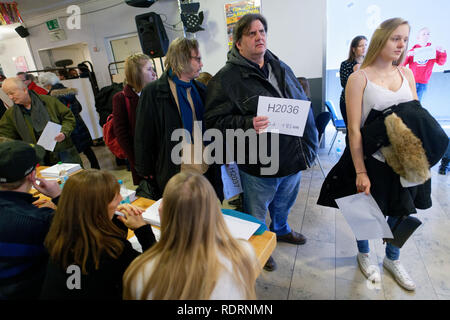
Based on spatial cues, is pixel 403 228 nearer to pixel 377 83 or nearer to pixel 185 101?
pixel 377 83

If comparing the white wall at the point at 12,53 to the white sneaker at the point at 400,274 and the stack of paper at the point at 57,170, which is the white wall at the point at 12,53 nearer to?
the stack of paper at the point at 57,170

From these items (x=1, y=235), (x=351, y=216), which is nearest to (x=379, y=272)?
(x=351, y=216)

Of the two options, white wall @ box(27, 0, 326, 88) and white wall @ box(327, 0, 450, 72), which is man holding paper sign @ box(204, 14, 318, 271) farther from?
white wall @ box(327, 0, 450, 72)

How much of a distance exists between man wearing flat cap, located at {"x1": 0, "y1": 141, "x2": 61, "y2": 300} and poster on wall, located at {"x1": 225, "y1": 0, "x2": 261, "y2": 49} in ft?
12.6

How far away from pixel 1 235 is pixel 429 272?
2344mm

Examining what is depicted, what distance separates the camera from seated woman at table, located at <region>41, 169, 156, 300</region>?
82 cm

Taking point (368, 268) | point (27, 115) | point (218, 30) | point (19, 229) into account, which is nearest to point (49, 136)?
point (27, 115)

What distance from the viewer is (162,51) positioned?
14.2ft

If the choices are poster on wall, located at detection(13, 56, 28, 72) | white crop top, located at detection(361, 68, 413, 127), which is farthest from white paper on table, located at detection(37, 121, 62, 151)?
poster on wall, located at detection(13, 56, 28, 72)

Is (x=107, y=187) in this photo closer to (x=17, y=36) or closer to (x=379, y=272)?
(x=379, y=272)

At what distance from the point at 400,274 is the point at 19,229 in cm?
205

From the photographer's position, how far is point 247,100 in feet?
4.73

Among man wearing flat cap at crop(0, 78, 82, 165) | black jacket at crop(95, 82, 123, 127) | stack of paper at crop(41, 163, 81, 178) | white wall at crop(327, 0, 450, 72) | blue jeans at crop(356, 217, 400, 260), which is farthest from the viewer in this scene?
black jacket at crop(95, 82, 123, 127)

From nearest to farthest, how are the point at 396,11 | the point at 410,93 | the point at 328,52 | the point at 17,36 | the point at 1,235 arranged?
the point at 1,235 < the point at 410,93 < the point at 396,11 < the point at 328,52 < the point at 17,36
